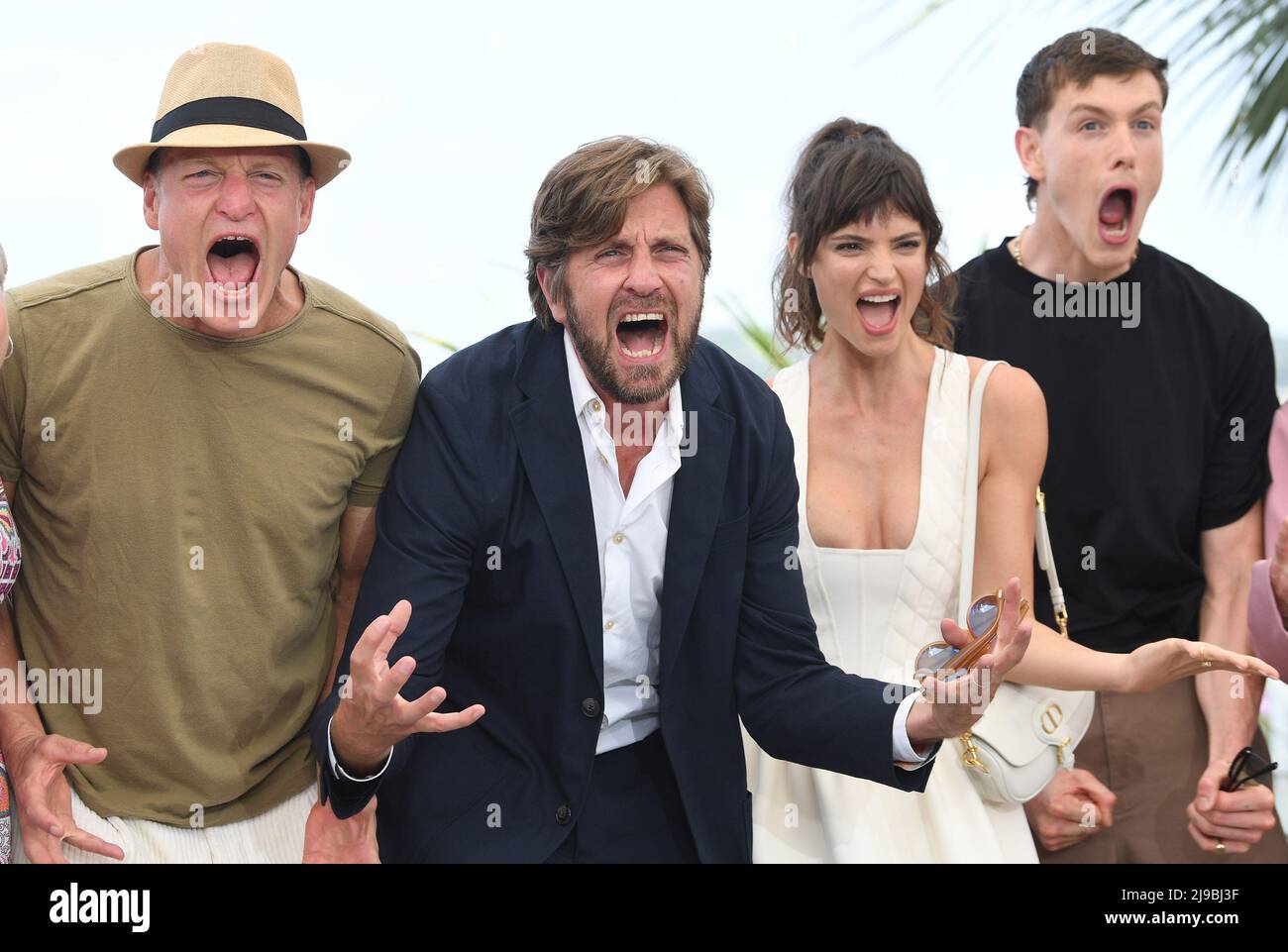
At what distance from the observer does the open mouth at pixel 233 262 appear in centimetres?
258

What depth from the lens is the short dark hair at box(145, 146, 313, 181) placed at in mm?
2617

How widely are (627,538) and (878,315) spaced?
77 centimetres

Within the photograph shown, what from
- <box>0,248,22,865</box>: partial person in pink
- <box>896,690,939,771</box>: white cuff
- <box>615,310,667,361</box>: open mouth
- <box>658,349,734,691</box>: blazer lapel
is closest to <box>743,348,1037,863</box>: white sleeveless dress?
<box>896,690,939,771</box>: white cuff

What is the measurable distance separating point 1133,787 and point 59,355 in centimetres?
236

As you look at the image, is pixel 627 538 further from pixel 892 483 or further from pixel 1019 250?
pixel 1019 250

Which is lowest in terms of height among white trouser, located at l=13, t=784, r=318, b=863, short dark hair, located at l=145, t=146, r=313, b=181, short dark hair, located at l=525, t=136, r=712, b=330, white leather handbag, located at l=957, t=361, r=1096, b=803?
white trouser, located at l=13, t=784, r=318, b=863

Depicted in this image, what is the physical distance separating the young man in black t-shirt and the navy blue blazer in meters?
0.82

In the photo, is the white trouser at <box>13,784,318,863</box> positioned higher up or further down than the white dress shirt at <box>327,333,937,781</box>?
further down

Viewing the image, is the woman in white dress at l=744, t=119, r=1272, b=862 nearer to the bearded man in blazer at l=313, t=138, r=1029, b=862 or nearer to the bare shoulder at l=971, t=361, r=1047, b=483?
the bare shoulder at l=971, t=361, r=1047, b=483

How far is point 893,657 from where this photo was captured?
2.98m

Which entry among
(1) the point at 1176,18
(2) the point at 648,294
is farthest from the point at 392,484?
(1) the point at 1176,18
